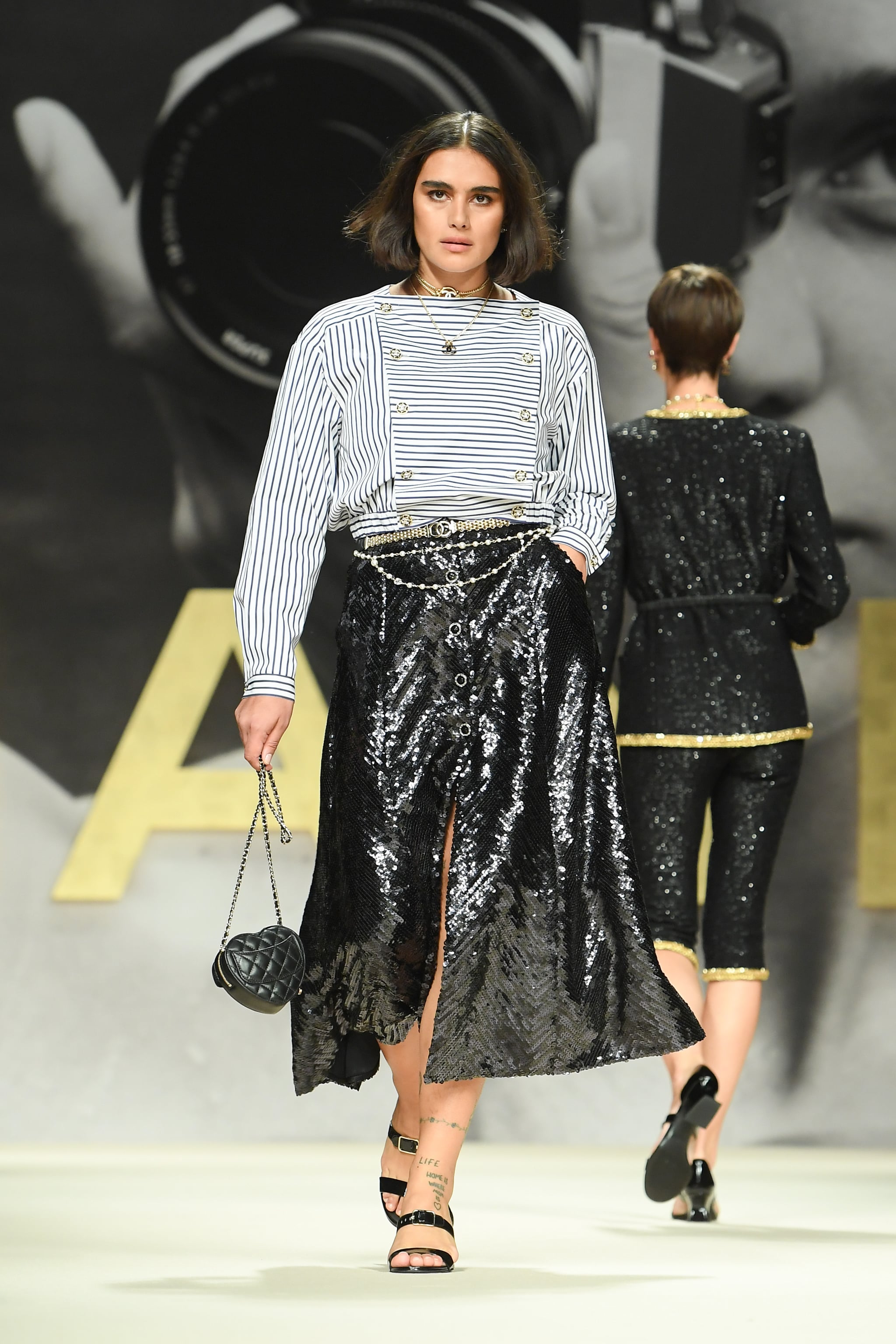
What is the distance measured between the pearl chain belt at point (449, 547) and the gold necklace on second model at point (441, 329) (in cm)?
23

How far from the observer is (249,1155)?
4.41 meters

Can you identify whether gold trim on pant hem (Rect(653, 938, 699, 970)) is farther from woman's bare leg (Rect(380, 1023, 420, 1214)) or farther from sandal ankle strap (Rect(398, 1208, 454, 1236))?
sandal ankle strap (Rect(398, 1208, 454, 1236))

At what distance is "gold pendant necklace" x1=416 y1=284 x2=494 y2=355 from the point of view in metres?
2.60

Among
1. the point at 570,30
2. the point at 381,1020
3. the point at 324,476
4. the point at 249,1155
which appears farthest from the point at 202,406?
the point at 381,1020

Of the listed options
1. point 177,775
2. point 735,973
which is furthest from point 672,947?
point 177,775

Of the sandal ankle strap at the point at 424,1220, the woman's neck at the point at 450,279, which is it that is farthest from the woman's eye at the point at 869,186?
the sandal ankle strap at the point at 424,1220

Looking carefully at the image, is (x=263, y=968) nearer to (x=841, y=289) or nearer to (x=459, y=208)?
(x=459, y=208)

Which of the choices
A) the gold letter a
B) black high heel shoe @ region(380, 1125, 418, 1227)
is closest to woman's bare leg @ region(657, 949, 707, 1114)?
black high heel shoe @ region(380, 1125, 418, 1227)

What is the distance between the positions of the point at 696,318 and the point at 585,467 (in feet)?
2.68

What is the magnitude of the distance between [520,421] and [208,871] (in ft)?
7.89

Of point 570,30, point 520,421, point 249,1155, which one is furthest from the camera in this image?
point 570,30

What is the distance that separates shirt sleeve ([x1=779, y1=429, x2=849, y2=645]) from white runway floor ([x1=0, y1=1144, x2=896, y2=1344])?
1029 mm

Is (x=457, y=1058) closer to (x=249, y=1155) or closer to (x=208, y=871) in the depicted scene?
(x=249, y=1155)

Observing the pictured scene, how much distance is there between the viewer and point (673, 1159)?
3074mm
